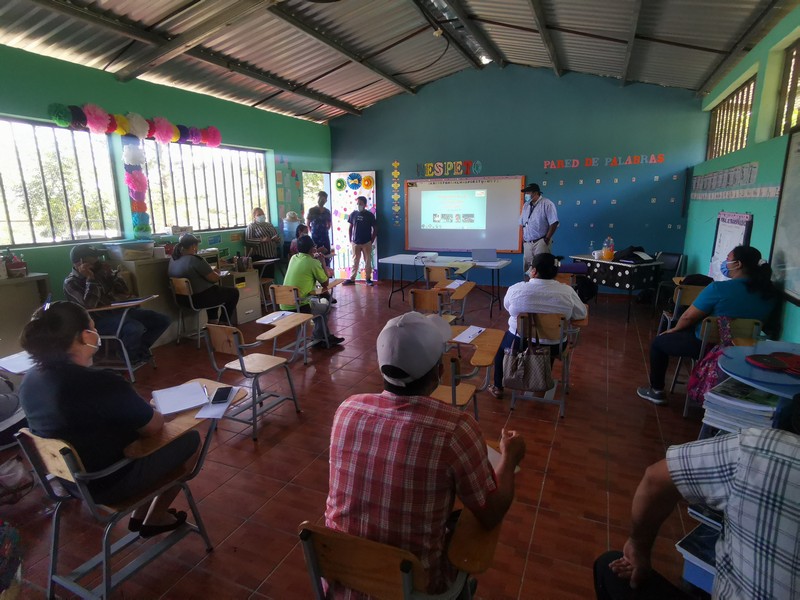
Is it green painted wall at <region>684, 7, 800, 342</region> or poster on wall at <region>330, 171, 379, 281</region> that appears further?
poster on wall at <region>330, 171, 379, 281</region>

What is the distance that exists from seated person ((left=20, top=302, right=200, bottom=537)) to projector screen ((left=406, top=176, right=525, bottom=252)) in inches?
268

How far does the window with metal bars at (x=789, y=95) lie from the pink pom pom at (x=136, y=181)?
6.26 m

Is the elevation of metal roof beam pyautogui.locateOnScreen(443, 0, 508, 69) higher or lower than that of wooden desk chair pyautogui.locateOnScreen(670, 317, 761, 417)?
higher

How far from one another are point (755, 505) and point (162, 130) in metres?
6.31

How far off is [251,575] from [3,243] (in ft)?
14.2

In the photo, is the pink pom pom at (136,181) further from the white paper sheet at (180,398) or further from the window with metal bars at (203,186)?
the white paper sheet at (180,398)

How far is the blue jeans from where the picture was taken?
13.4 feet

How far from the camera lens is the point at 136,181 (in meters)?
5.21

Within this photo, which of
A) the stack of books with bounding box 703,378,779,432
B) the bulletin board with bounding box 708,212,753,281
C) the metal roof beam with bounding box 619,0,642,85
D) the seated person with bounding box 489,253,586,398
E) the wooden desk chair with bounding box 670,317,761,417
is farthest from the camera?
the metal roof beam with bounding box 619,0,642,85

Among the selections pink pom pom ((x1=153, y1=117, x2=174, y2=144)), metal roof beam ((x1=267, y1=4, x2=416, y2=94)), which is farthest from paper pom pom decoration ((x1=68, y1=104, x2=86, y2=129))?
metal roof beam ((x1=267, y1=4, x2=416, y2=94))

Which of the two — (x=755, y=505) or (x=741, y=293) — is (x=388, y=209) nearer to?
(x=741, y=293)

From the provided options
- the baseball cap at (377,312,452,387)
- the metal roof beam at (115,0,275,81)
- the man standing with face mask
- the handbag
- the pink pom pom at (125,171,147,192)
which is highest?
the metal roof beam at (115,0,275,81)

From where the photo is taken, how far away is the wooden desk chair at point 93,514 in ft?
5.24

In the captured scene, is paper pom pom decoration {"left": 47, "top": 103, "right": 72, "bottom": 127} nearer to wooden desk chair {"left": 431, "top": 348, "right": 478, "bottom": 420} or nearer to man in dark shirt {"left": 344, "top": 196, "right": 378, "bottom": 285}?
man in dark shirt {"left": 344, "top": 196, "right": 378, "bottom": 285}
